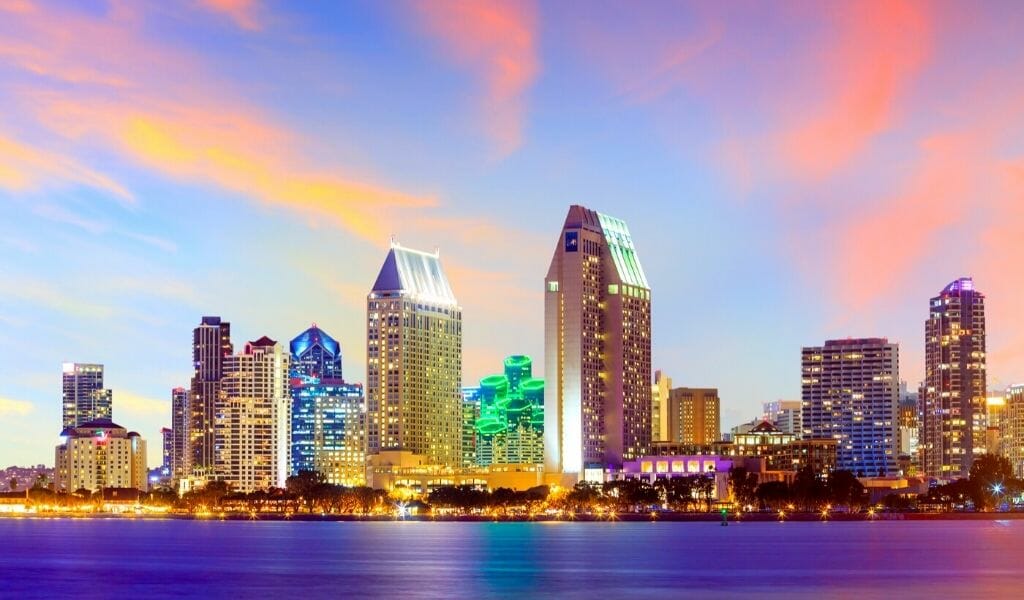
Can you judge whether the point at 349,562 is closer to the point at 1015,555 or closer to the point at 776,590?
the point at 776,590

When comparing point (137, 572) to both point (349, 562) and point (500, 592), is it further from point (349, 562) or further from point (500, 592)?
point (500, 592)

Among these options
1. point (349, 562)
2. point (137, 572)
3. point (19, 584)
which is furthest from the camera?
point (349, 562)

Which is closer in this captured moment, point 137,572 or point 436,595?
point 436,595

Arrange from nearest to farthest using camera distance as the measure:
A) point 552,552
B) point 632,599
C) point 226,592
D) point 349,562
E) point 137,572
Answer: point 632,599 → point 226,592 → point 137,572 → point 349,562 → point 552,552

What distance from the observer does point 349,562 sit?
18050 centimetres

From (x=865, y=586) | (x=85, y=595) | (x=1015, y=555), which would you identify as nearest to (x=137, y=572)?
(x=85, y=595)

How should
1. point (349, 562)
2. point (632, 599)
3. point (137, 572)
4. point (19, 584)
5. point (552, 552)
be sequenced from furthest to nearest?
point (552, 552), point (349, 562), point (137, 572), point (19, 584), point (632, 599)

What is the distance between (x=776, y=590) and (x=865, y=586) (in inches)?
339

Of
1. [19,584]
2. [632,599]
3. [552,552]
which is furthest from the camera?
[552,552]

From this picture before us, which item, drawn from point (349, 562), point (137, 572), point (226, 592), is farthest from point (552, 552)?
point (226, 592)

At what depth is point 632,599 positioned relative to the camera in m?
130

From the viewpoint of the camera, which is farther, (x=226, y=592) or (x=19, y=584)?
(x=19, y=584)

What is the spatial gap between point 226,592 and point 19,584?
2473 centimetres

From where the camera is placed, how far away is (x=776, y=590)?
13788cm
